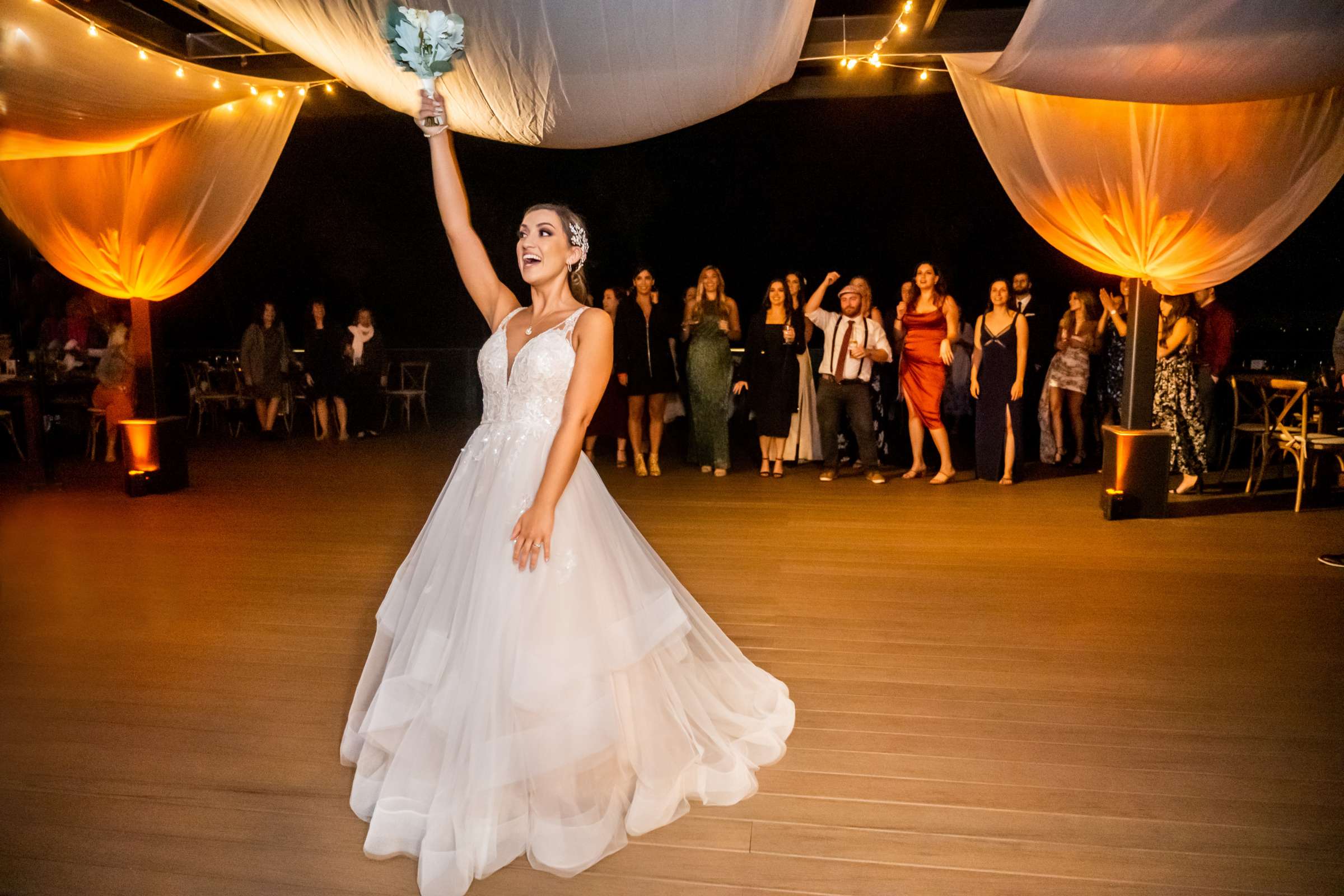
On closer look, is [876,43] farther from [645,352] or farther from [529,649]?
[529,649]

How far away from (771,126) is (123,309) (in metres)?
8.33

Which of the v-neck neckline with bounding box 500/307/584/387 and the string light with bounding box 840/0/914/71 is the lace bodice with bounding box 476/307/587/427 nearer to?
the v-neck neckline with bounding box 500/307/584/387

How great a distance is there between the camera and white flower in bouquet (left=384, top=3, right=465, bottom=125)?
2.01m

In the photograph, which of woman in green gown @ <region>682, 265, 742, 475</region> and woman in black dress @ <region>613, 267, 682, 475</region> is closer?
woman in green gown @ <region>682, 265, 742, 475</region>

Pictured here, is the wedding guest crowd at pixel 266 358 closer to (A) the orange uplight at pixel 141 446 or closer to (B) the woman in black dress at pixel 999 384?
(A) the orange uplight at pixel 141 446

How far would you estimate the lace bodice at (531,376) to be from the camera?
6.97 feet

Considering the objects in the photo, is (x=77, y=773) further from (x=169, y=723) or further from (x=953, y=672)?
(x=953, y=672)

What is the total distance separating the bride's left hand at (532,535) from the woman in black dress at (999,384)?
499cm

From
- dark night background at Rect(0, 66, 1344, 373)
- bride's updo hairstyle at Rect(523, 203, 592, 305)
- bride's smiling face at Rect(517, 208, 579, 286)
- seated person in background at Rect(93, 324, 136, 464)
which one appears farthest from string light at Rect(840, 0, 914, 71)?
seated person in background at Rect(93, 324, 136, 464)

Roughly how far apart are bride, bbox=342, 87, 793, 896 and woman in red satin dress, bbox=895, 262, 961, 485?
4.64 metres

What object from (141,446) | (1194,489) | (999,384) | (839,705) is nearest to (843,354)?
(999,384)

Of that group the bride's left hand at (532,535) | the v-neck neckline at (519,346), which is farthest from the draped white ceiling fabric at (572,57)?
the bride's left hand at (532,535)

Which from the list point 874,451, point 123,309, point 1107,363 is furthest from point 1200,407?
point 123,309

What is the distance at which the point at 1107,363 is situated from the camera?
24.2 feet
